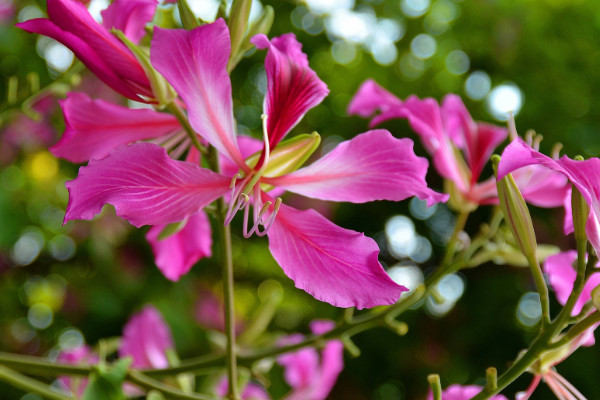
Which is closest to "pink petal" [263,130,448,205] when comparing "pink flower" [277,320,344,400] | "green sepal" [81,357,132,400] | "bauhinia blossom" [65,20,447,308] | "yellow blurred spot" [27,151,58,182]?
"bauhinia blossom" [65,20,447,308]

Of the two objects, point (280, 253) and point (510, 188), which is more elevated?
point (510, 188)

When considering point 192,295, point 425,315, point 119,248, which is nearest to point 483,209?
point 425,315

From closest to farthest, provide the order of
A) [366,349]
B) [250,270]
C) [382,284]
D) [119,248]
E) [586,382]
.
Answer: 1. [382,284]
2. [586,382]
3. [366,349]
4. [119,248]
5. [250,270]

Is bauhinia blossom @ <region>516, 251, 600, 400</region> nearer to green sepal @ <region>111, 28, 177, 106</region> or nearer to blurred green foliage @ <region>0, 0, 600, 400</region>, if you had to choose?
green sepal @ <region>111, 28, 177, 106</region>

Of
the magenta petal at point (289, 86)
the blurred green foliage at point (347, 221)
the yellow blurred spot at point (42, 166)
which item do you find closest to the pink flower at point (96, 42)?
the magenta petal at point (289, 86)

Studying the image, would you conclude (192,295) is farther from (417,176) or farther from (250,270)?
(417,176)

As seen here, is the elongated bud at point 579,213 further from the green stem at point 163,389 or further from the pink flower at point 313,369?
the pink flower at point 313,369
